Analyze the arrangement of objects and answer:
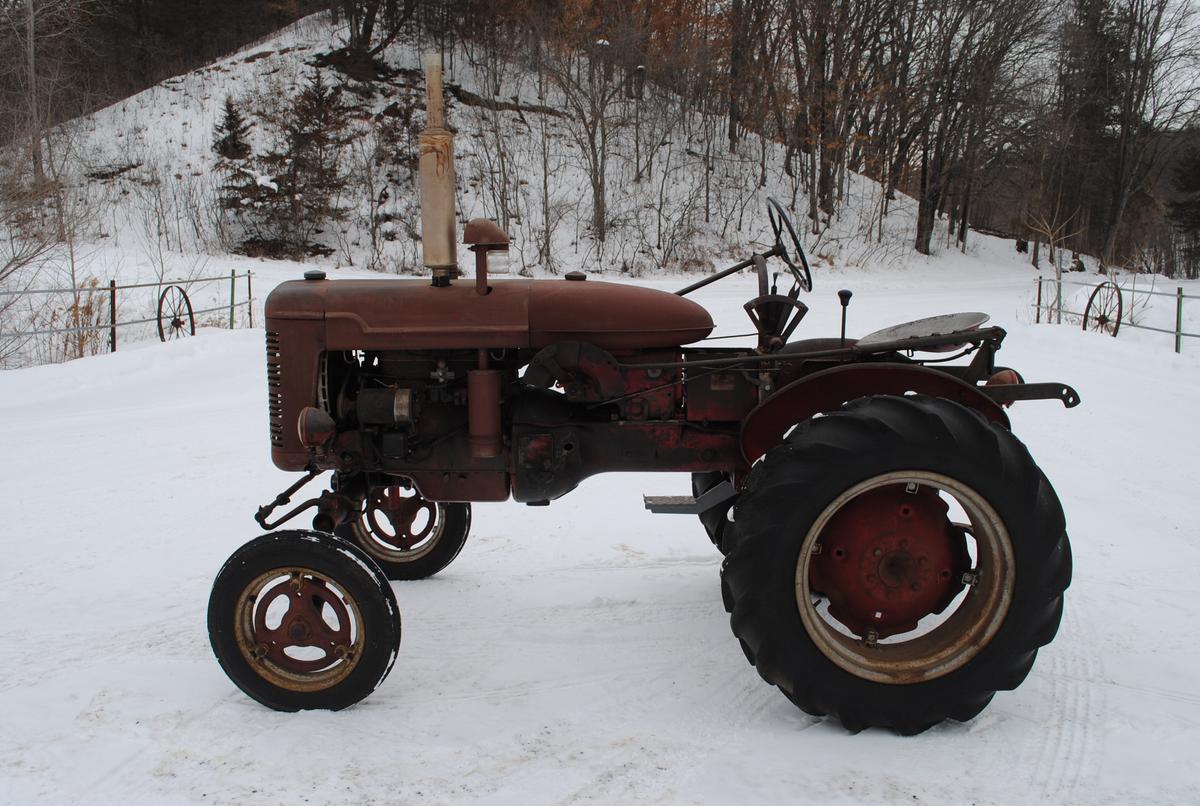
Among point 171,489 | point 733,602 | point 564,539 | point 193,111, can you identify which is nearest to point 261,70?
point 193,111

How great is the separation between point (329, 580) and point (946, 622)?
194cm

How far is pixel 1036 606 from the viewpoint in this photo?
254 centimetres

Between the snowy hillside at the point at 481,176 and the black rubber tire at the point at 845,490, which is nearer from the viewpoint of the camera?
the black rubber tire at the point at 845,490

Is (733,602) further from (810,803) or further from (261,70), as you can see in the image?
(261,70)

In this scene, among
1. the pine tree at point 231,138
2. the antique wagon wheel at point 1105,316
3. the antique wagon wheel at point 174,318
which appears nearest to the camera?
the antique wagon wheel at point 174,318

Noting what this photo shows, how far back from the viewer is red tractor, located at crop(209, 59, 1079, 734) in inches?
99.0

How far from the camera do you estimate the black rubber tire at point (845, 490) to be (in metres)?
2.47

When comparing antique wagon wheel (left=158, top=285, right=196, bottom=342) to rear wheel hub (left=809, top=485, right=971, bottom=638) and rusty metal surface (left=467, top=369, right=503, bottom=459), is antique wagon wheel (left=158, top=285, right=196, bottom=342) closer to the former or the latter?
rusty metal surface (left=467, top=369, right=503, bottom=459)

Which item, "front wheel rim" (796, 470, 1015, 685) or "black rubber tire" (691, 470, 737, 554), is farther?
"black rubber tire" (691, 470, 737, 554)

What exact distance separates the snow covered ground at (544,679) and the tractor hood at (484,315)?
1179mm

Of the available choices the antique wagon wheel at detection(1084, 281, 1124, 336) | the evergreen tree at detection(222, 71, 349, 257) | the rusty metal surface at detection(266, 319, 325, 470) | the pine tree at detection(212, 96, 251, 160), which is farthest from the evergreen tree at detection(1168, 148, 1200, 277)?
the rusty metal surface at detection(266, 319, 325, 470)

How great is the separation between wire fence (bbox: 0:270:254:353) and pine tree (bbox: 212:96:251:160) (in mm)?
9254

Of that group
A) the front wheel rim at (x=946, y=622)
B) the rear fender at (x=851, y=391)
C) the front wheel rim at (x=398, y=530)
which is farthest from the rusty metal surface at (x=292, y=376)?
the front wheel rim at (x=946, y=622)

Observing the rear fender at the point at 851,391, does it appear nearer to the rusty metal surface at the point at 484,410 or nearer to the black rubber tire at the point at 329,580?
the rusty metal surface at the point at 484,410
